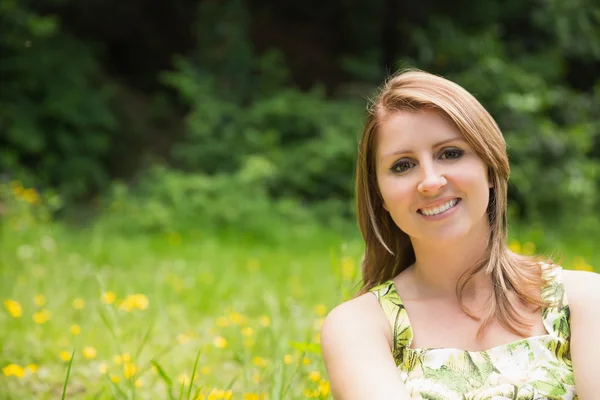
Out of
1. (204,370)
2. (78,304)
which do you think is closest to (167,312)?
(78,304)

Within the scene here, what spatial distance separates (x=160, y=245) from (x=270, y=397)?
11.1 feet

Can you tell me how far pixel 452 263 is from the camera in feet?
5.63

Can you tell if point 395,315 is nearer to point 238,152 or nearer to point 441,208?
point 441,208

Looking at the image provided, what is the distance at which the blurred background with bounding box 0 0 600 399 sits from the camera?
4395 millimetres

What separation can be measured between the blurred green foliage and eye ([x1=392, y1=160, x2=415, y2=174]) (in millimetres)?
4242

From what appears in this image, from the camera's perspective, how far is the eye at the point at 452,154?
163 centimetres

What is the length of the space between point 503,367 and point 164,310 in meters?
2.27

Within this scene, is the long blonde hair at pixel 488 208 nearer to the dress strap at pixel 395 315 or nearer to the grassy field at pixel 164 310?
the dress strap at pixel 395 315

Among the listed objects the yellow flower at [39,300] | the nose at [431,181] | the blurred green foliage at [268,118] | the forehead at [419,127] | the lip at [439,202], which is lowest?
the lip at [439,202]

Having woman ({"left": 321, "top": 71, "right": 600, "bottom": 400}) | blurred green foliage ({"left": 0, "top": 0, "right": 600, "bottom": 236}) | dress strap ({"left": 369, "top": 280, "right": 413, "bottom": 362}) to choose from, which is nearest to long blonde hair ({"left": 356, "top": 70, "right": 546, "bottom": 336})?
woman ({"left": 321, "top": 71, "right": 600, "bottom": 400})

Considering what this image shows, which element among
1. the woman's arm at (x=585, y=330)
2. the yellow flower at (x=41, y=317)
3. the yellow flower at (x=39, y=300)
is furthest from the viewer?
the yellow flower at (x=39, y=300)

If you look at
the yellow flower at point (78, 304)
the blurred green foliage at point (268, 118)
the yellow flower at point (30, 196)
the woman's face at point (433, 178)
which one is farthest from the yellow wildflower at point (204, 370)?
the yellow flower at point (30, 196)

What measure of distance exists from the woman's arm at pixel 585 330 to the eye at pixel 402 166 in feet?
1.43

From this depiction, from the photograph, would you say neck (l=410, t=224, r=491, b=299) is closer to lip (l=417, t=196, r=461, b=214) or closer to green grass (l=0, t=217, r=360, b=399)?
lip (l=417, t=196, r=461, b=214)
